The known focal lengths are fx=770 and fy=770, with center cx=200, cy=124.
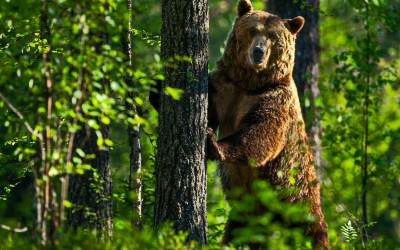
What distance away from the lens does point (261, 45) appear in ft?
23.3

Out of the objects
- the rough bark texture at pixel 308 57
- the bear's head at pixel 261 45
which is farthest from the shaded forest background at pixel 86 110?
the bear's head at pixel 261 45

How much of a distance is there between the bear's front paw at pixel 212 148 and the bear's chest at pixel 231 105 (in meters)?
0.94

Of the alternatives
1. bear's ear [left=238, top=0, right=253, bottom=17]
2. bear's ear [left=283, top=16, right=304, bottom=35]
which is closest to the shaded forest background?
bear's ear [left=238, top=0, right=253, bottom=17]

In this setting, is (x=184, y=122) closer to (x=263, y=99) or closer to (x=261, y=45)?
(x=263, y=99)

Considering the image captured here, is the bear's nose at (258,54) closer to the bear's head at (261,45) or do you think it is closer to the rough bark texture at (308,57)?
the bear's head at (261,45)

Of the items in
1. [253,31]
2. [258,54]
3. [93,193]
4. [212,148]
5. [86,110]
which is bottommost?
[93,193]

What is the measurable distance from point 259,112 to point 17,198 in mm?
8011

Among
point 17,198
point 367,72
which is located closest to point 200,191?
point 367,72

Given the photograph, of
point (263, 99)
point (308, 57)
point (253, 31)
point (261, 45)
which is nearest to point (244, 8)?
point (253, 31)

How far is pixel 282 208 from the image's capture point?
12.9ft

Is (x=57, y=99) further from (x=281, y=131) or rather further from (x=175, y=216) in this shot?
(x=281, y=131)

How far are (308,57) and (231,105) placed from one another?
11.5 feet

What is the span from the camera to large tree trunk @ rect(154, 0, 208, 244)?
223 inches

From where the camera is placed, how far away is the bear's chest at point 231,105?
7137mm
